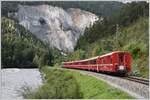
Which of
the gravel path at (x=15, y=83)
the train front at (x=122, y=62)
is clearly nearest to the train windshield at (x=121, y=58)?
the train front at (x=122, y=62)

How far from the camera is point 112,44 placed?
43.0 m

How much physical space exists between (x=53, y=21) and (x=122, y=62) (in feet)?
401

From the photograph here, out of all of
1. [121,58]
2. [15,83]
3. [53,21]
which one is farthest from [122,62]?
[53,21]

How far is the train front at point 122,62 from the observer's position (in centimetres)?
2819

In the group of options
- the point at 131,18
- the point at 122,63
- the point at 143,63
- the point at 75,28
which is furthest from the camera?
the point at 75,28

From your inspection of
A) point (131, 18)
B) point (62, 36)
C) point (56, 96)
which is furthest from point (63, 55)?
point (56, 96)

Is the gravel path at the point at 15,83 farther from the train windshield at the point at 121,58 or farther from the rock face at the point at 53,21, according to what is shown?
the rock face at the point at 53,21

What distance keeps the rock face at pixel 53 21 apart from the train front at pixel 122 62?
99567 millimetres

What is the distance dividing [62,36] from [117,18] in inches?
2130

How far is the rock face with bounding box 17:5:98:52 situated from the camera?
134750 millimetres

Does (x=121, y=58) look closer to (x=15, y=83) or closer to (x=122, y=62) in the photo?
(x=122, y=62)

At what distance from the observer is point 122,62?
28484 mm

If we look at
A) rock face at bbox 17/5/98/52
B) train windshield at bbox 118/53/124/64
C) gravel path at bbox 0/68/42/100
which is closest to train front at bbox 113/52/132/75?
train windshield at bbox 118/53/124/64

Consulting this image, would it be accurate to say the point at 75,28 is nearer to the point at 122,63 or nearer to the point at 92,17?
the point at 92,17
